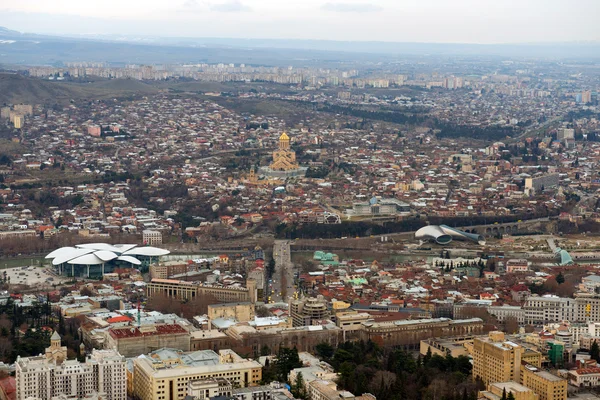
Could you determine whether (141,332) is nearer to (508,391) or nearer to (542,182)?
(508,391)

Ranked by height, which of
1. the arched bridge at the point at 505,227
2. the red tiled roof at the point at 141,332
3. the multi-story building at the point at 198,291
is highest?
the red tiled roof at the point at 141,332

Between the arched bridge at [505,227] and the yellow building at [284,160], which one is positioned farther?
the yellow building at [284,160]

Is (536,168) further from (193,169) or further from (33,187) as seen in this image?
(33,187)

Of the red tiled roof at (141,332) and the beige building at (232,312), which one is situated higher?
the red tiled roof at (141,332)

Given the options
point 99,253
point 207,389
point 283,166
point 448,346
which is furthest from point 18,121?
point 207,389

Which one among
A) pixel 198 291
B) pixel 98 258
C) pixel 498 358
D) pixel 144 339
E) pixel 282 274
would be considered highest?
pixel 498 358

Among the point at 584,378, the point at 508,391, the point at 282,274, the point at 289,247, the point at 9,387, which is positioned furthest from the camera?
the point at 289,247

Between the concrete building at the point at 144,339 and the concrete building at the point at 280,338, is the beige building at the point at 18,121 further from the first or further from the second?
the concrete building at the point at 144,339

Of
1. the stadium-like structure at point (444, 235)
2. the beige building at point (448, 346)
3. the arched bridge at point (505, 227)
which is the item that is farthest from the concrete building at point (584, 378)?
the arched bridge at point (505, 227)
